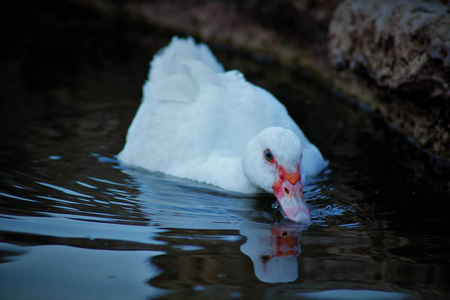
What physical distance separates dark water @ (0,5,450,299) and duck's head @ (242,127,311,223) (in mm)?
136

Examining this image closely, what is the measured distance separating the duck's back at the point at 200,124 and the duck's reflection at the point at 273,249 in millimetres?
727

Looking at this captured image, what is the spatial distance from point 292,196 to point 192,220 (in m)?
0.68

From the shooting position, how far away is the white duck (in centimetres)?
404

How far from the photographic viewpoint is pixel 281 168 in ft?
13.2

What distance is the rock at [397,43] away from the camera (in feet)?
15.9

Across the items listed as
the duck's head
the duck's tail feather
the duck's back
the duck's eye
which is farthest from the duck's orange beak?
the duck's tail feather

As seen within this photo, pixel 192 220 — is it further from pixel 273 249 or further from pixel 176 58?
pixel 176 58

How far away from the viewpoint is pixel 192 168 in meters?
4.64

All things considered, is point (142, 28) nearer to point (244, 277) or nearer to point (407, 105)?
point (407, 105)

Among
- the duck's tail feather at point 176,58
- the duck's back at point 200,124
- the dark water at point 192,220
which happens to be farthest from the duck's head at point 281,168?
the duck's tail feather at point 176,58

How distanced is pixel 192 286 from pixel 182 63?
118 inches

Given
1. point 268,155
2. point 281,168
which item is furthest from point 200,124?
point 281,168

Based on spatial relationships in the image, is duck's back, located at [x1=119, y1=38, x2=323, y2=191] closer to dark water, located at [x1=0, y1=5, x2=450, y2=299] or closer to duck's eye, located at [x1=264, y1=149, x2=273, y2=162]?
dark water, located at [x1=0, y1=5, x2=450, y2=299]

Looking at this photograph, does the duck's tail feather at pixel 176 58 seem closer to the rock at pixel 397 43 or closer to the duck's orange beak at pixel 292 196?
the rock at pixel 397 43
